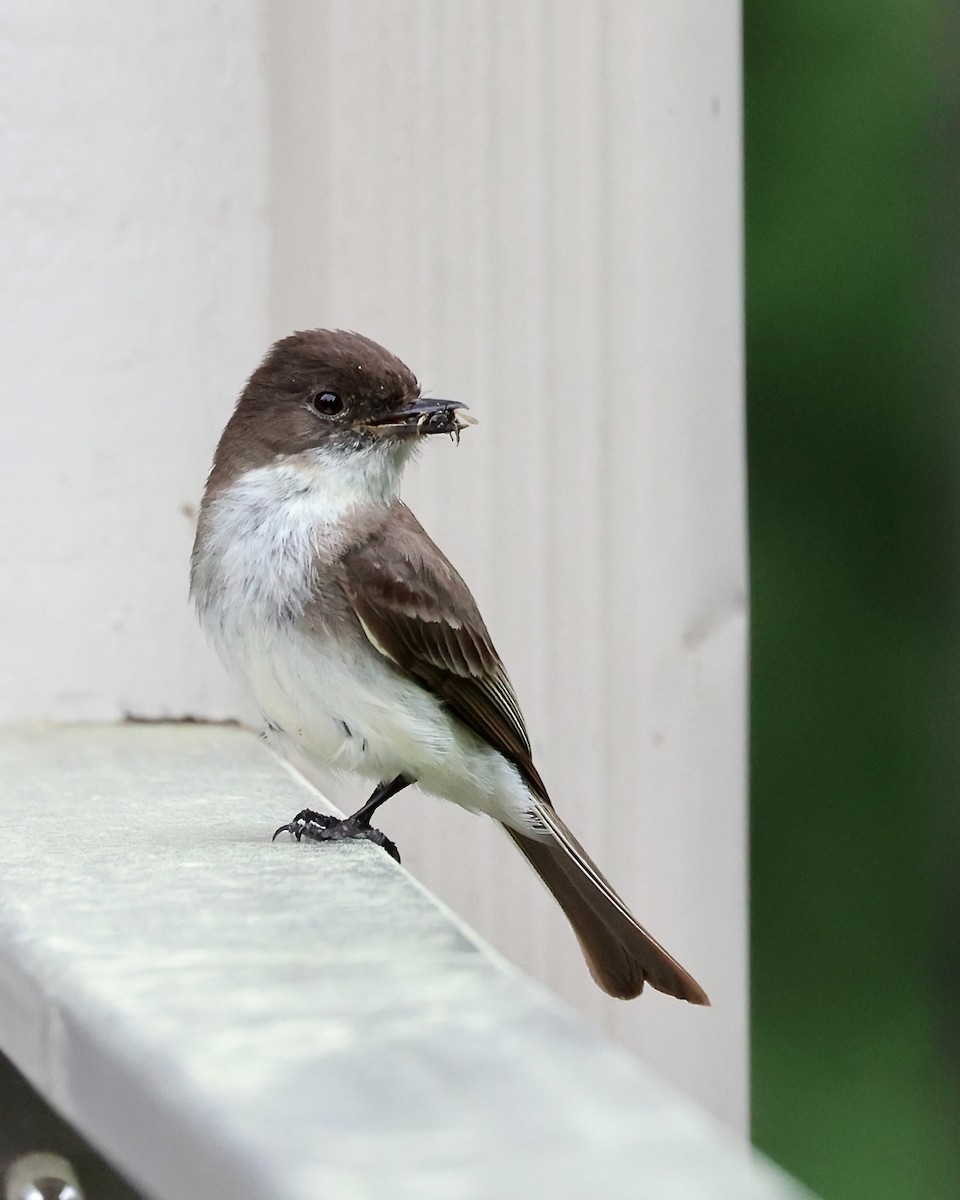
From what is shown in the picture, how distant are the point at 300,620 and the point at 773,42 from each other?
1509 millimetres

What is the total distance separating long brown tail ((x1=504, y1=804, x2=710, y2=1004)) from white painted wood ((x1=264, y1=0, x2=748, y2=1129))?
31 cm

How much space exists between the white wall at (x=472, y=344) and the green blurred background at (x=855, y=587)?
0.76m

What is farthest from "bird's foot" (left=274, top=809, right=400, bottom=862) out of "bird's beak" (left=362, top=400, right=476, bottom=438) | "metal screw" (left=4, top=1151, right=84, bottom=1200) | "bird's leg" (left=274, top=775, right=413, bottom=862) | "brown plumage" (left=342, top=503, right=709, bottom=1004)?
"metal screw" (left=4, top=1151, right=84, bottom=1200)

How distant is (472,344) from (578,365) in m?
0.12

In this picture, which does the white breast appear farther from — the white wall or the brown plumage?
the white wall

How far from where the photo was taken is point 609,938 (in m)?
1.81

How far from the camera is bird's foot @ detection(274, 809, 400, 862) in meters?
1.61

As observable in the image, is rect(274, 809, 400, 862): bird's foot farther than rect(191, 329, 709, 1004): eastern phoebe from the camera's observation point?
No

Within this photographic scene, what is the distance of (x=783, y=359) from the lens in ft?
9.64

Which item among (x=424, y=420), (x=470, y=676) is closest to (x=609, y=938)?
(x=470, y=676)

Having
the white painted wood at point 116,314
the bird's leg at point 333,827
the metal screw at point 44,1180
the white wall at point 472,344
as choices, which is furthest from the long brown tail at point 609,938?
the metal screw at point 44,1180

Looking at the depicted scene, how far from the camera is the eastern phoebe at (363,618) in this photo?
174 cm

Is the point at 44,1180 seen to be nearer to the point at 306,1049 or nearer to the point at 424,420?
the point at 306,1049

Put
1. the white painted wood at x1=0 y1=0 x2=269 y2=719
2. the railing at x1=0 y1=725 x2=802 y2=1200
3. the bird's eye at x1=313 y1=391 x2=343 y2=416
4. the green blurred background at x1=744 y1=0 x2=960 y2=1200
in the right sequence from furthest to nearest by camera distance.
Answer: the green blurred background at x1=744 y1=0 x2=960 y2=1200 < the white painted wood at x1=0 y1=0 x2=269 y2=719 < the bird's eye at x1=313 y1=391 x2=343 y2=416 < the railing at x1=0 y1=725 x2=802 y2=1200
